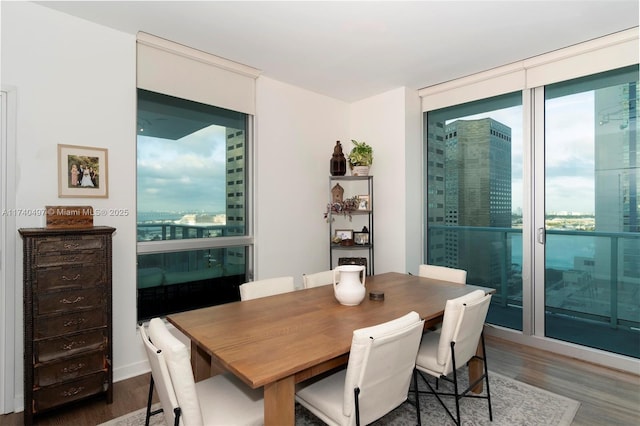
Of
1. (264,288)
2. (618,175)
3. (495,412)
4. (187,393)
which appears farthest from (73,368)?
(618,175)

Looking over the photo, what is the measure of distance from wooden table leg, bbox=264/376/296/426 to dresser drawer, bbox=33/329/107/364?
166 cm

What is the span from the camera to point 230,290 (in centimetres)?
369

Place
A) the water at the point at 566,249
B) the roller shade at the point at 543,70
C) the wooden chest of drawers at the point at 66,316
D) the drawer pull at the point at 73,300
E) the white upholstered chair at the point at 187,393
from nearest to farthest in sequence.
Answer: the white upholstered chair at the point at 187,393 → the wooden chest of drawers at the point at 66,316 → the drawer pull at the point at 73,300 → the roller shade at the point at 543,70 → the water at the point at 566,249

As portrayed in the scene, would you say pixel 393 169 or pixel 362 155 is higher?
pixel 362 155

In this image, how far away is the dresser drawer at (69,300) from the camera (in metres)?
2.20

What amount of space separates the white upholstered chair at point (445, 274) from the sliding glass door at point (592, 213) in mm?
1085

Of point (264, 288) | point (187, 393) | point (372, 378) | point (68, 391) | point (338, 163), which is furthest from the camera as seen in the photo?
point (338, 163)

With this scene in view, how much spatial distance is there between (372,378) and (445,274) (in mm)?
1832

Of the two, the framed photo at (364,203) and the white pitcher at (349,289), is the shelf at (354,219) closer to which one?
the framed photo at (364,203)

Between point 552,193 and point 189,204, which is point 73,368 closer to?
point 189,204

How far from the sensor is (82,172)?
2.64m

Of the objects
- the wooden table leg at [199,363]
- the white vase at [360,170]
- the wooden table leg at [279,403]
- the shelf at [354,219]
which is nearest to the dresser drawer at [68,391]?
the wooden table leg at [199,363]

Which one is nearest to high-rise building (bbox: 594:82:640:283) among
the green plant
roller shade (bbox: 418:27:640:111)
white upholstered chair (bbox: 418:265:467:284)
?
roller shade (bbox: 418:27:640:111)

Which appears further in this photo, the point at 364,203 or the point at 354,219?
Answer: the point at 354,219
